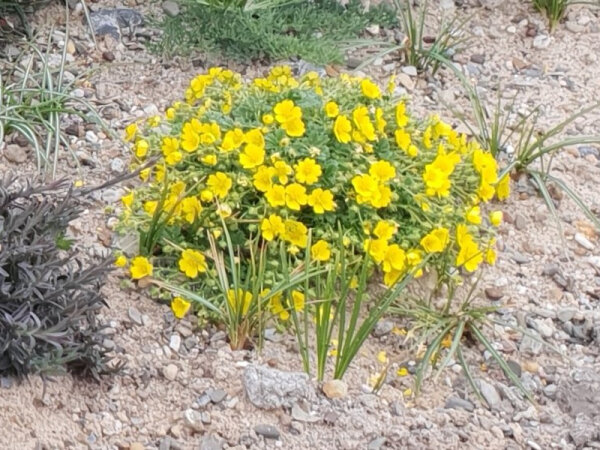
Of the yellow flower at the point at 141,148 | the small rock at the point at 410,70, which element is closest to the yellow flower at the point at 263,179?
the yellow flower at the point at 141,148

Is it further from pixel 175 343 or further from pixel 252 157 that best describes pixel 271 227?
pixel 175 343

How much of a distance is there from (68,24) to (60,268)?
79.9 inches

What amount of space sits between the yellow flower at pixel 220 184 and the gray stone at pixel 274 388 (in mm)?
658

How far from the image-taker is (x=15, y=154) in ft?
12.9

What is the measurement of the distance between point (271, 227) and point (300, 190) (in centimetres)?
15

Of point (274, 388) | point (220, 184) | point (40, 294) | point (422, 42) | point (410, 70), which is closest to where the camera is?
point (40, 294)

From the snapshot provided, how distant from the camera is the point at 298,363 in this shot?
3.32 metres

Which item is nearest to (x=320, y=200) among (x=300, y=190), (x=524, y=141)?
(x=300, y=190)

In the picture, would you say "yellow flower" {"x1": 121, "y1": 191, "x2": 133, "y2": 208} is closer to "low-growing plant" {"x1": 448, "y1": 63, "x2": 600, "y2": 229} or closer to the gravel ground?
the gravel ground

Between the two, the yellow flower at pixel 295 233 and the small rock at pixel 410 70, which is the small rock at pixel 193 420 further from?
the small rock at pixel 410 70

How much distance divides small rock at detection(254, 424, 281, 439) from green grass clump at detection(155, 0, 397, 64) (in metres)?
1.86

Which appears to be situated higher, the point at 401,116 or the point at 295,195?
the point at 401,116

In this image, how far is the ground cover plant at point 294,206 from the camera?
341 centimetres

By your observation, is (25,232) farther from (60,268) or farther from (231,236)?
(231,236)
